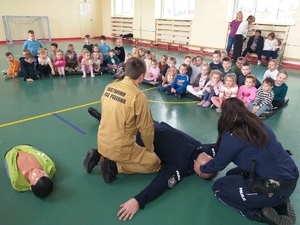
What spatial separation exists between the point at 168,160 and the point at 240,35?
308 inches

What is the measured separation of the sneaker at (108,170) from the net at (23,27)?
499 inches

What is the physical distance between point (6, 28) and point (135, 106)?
43.9 feet

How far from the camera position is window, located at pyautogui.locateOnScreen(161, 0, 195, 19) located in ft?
38.1

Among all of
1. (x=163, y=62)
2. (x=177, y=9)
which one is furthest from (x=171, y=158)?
(x=177, y=9)

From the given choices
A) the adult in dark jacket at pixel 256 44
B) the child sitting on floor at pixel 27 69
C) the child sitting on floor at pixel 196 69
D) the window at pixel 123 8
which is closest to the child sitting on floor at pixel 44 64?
the child sitting on floor at pixel 27 69

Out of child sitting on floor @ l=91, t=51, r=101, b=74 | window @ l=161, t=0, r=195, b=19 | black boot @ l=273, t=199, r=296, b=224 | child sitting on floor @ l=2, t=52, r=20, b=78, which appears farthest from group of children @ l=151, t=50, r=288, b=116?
window @ l=161, t=0, r=195, b=19

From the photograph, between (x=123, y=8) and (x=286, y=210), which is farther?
(x=123, y=8)

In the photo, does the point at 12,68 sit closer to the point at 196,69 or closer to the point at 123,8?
the point at 196,69

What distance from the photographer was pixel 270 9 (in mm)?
9234

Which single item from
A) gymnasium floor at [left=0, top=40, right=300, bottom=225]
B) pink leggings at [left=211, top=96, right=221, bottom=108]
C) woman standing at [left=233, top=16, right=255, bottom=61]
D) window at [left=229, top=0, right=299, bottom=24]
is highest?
window at [left=229, top=0, right=299, bottom=24]

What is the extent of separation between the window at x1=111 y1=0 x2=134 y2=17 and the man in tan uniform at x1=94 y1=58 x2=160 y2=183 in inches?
541

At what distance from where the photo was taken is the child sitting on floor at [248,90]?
435cm

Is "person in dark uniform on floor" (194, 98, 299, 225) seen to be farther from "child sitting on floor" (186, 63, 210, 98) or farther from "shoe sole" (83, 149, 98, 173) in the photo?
"child sitting on floor" (186, 63, 210, 98)

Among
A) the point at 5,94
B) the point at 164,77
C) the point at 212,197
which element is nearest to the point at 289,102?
the point at 164,77
